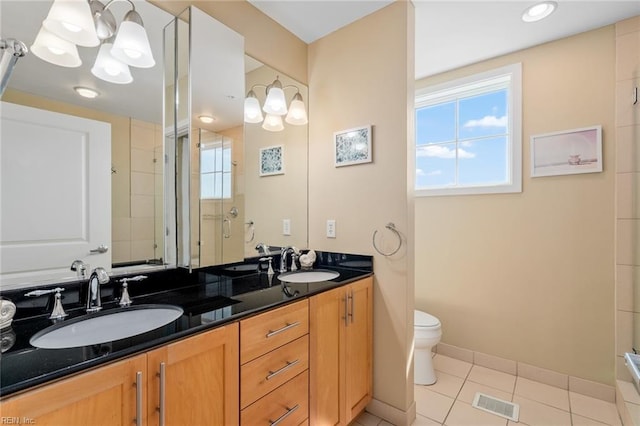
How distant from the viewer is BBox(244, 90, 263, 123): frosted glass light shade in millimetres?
1880

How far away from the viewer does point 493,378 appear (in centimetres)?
223

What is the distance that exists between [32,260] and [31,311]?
18 centimetres

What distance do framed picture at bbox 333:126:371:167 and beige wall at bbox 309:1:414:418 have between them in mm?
40

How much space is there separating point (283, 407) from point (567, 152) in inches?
94.5

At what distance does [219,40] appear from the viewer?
1637 mm

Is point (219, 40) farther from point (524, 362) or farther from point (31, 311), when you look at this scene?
point (524, 362)

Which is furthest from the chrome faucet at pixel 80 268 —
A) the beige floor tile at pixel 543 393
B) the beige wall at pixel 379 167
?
the beige floor tile at pixel 543 393

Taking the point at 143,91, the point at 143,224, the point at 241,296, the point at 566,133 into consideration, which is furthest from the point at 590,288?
the point at 143,91

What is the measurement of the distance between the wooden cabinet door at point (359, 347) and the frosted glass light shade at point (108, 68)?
1.51m

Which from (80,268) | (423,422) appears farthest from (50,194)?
(423,422)

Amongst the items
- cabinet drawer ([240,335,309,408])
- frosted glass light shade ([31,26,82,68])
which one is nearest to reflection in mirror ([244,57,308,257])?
cabinet drawer ([240,335,309,408])

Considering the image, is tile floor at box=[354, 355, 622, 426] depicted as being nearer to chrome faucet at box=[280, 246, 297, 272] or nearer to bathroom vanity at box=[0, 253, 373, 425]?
bathroom vanity at box=[0, 253, 373, 425]

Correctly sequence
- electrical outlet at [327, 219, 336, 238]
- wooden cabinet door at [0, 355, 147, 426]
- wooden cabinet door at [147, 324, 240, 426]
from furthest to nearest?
1. electrical outlet at [327, 219, 336, 238]
2. wooden cabinet door at [147, 324, 240, 426]
3. wooden cabinet door at [0, 355, 147, 426]

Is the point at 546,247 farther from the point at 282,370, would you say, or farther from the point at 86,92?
the point at 86,92
